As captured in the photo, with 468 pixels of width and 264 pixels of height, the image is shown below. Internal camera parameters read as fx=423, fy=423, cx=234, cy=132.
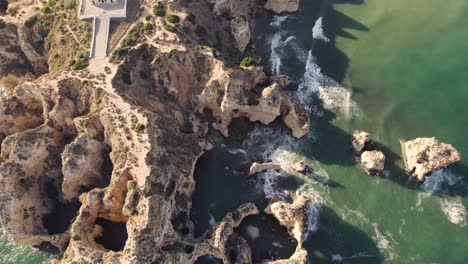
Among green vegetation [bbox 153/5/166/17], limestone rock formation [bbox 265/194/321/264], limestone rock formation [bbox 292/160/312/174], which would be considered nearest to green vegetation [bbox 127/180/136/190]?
limestone rock formation [bbox 265/194/321/264]

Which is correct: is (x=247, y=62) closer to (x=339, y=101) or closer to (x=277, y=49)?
(x=277, y=49)

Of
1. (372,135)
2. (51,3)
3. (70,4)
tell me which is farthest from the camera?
(51,3)

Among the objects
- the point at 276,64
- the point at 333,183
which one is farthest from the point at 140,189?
the point at 276,64

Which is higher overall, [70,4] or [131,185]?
[70,4]

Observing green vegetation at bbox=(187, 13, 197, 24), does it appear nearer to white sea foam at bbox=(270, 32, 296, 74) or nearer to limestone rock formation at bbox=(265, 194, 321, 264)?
white sea foam at bbox=(270, 32, 296, 74)

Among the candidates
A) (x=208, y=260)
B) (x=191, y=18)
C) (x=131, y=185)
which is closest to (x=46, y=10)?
(x=191, y=18)

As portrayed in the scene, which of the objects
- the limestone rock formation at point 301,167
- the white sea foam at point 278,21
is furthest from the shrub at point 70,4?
the limestone rock formation at point 301,167
